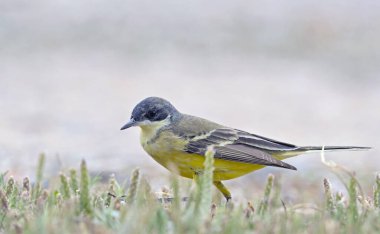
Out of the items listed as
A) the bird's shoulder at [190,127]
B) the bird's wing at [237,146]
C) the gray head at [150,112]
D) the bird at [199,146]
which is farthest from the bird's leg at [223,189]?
the gray head at [150,112]

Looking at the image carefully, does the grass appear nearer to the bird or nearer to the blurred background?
the bird

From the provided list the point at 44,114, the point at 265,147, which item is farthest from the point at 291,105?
the point at 265,147

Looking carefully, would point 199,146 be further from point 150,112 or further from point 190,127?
point 150,112

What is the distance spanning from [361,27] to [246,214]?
67.8 feet

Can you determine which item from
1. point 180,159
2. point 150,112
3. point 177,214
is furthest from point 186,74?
point 177,214

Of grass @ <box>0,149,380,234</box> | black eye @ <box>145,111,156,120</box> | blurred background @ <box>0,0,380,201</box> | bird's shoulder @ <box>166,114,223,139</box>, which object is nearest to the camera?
grass @ <box>0,149,380,234</box>

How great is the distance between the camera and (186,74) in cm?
2141

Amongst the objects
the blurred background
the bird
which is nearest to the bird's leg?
the bird

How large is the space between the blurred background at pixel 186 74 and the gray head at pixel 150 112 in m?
1.58

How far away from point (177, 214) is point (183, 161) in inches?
128

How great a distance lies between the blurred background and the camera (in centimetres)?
1441

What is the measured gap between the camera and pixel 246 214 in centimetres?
577

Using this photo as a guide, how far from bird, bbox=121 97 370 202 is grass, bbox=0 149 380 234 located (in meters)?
1.97

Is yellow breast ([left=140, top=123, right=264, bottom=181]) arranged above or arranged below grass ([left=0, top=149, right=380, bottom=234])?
above
